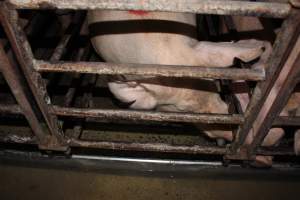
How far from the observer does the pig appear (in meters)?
1.80

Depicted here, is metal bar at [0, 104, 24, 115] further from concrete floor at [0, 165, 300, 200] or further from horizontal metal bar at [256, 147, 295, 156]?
horizontal metal bar at [256, 147, 295, 156]

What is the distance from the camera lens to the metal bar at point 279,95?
4.49 ft

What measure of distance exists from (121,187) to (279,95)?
128 centimetres

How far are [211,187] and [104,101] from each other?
1165mm

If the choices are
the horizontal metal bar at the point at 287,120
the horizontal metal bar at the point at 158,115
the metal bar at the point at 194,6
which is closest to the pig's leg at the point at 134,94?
the horizontal metal bar at the point at 158,115

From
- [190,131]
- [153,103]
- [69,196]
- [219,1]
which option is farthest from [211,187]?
[219,1]

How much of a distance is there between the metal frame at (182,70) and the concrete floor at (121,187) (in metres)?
0.32

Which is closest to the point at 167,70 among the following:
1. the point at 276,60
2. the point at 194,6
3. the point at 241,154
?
the point at 194,6

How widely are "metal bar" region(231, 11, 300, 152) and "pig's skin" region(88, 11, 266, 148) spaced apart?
0.27 meters

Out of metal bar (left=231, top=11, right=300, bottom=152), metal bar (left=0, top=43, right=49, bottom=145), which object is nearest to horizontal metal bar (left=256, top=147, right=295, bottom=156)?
metal bar (left=231, top=11, right=300, bottom=152)

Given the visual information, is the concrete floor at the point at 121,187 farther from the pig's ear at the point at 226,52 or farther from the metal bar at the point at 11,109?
the pig's ear at the point at 226,52

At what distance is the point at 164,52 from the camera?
1862mm

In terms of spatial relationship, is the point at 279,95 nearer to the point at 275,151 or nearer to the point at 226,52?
the point at 226,52

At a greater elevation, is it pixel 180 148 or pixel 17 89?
pixel 17 89
